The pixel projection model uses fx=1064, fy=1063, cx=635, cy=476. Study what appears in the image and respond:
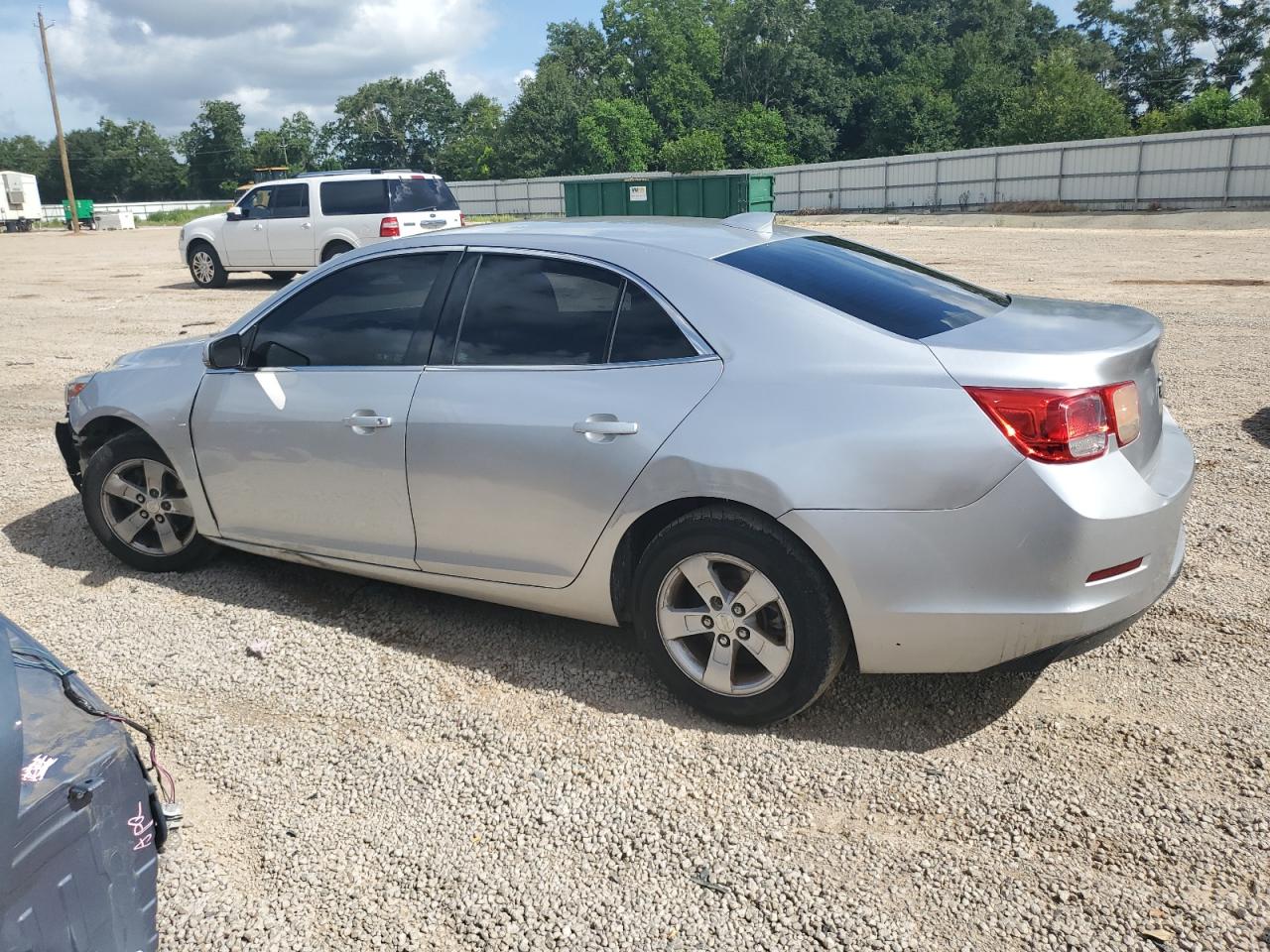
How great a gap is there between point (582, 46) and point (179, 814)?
104497 mm

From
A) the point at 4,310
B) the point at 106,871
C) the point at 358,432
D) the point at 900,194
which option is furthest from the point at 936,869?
the point at 900,194

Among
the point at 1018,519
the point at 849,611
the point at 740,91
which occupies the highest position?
the point at 740,91

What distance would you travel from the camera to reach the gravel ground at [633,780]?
2.69 metres

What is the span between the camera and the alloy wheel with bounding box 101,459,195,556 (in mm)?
4832

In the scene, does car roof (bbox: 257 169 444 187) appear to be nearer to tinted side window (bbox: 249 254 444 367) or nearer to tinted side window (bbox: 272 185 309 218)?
tinted side window (bbox: 272 185 309 218)

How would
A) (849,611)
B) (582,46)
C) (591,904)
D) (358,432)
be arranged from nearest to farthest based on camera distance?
(591,904), (849,611), (358,432), (582,46)

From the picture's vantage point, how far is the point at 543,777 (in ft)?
10.9

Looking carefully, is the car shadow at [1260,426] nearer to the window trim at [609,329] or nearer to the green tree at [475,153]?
the window trim at [609,329]

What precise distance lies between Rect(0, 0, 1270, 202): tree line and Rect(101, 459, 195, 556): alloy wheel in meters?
62.2

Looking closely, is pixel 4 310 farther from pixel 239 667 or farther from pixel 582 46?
pixel 582 46

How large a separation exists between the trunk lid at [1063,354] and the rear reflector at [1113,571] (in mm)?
301

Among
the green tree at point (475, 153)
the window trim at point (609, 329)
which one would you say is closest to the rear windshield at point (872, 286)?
the window trim at point (609, 329)

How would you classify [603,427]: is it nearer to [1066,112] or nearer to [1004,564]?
[1004,564]

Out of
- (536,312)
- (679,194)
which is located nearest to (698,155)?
(679,194)
